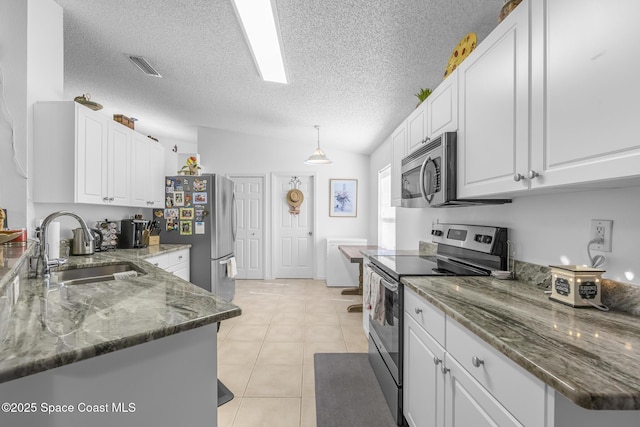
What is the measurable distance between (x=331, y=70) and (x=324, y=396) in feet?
8.47

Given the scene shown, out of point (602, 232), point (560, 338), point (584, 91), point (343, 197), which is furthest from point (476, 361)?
point (343, 197)

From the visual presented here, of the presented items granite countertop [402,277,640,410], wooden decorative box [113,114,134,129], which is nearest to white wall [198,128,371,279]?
wooden decorative box [113,114,134,129]

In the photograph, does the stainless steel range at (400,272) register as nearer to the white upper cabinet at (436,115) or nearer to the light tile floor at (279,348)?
the light tile floor at (279,348)

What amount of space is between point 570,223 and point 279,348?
2392mm

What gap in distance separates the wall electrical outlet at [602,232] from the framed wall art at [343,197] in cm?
453

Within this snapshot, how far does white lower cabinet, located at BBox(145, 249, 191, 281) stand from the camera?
2980 millimetres

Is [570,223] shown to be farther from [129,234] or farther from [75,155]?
[129,234]

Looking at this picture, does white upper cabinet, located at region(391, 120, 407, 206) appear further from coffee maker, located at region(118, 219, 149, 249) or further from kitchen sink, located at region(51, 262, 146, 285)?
coffee maker, located at region(118, 219, 149, 249)

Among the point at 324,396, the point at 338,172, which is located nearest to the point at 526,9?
the point at 324,396

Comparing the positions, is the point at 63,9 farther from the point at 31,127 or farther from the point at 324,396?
the point at 324,396

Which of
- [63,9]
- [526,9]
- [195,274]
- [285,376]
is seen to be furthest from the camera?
[195,274]

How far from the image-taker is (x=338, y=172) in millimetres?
5703

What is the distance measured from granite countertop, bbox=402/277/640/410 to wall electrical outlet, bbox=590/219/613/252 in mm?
242

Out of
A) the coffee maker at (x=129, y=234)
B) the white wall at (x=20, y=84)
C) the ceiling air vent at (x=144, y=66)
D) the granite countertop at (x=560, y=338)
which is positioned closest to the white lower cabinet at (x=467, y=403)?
the granite countertop at (x=560, y=338)
